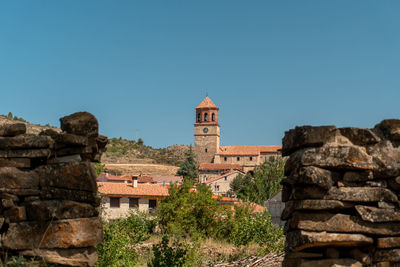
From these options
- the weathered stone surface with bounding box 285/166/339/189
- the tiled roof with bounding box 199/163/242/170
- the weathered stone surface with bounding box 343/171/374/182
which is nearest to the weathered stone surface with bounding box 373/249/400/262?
the weathered stone surface with bounding box 343/171/374/182

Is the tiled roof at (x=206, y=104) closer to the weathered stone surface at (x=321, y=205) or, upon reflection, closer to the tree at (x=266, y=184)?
the tree at (x=266, y=184)

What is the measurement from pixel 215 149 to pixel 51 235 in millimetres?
85646

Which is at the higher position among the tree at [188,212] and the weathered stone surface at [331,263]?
the weathered stone surface at [331,263]

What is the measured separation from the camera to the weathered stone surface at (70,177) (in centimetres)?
550

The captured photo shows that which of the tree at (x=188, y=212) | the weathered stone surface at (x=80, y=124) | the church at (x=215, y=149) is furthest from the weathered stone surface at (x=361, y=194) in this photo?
the church at (x=215, y=149)

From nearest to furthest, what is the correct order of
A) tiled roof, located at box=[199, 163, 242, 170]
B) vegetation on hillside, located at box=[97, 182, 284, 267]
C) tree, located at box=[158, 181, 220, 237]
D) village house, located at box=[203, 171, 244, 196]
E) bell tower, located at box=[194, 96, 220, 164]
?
vegetation on hillside, located at box=[97, 182, 284, 267]
tree, located at box=[158, 181, 220, 237]
village house, located at box=[203, 171, 244, 196]
tiled roof, located at box=[199, 163, 242, 170]
bell tower, located at box=[194, 96, 220, 164]

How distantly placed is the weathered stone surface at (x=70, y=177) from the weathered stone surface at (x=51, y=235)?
1.36 feet

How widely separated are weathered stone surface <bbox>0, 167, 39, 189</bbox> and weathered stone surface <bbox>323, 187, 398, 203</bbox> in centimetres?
351

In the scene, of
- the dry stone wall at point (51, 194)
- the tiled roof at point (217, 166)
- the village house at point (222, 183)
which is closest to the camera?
the dry stone wall at point (51, 194)

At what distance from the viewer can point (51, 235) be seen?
532 cm

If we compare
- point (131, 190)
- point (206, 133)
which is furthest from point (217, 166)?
point (131, 190)

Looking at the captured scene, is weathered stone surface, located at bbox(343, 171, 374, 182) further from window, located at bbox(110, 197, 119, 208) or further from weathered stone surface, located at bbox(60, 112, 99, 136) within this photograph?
window, located at bbox(110, 197, 119, 208)

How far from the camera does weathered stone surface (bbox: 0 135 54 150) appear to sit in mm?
5602

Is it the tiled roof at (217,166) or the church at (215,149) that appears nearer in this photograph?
the tiled roof at (217,166)
